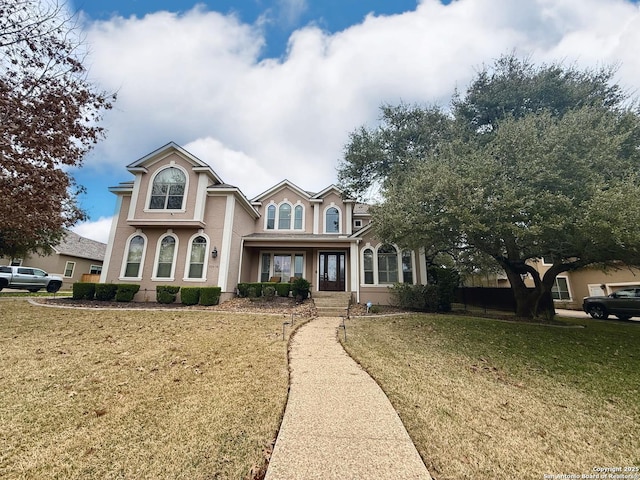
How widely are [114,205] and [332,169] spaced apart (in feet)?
42.4

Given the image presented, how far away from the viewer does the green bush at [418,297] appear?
524 inches

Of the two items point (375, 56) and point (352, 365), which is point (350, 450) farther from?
point (375, 56)

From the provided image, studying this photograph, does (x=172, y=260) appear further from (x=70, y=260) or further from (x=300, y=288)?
(x=70, y=260)

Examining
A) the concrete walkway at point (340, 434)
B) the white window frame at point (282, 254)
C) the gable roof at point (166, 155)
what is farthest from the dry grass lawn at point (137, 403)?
the white window frame at point (282, 254)

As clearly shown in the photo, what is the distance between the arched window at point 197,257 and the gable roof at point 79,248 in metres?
18.7

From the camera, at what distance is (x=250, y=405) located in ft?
11.7

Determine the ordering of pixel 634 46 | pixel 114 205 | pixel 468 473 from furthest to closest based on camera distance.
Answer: pixel 114 205 → pixel 634 46 → pixel 468 473

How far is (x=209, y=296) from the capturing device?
12.7 metres

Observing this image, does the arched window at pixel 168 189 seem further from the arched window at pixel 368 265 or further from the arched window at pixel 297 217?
the arched window at pixel 368 265

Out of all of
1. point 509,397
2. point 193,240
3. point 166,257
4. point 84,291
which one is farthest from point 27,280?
point 509,397

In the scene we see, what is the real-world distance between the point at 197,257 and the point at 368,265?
907 centimetres

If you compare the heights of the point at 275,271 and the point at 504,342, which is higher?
the point at 275,271

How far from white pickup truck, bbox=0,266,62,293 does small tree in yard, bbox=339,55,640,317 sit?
74.6 feet

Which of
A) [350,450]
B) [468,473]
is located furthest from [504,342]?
[350,450]
